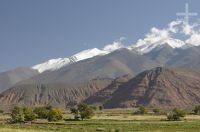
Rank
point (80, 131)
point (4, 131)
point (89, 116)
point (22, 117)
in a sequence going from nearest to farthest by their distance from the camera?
1. point (4, 131)
2. point (80, 131)
3. point (22, 117)
4. point (89, 116)

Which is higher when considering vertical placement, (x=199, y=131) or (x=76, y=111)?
(x=76, y=111)

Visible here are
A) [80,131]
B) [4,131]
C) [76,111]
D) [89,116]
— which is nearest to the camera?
[4,131]

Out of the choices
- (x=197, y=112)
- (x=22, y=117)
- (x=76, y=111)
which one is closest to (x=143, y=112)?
(x=197, y=112)

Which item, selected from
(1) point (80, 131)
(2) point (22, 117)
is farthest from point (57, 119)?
(1) point (80, 131)

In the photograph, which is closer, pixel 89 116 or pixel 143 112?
pixel 89 116

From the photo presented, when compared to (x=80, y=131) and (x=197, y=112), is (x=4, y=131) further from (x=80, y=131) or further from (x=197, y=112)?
(x=197, y=112)

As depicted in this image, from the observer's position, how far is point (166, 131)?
72188 mm

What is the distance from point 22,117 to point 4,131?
226 feet

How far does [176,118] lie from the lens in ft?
406

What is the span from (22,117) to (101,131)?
53826 millimetres

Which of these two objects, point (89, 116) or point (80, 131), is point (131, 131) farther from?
point (89, 116)

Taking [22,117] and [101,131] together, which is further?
[22,117]

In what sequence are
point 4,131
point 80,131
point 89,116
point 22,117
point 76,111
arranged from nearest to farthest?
1. point 4,131
2. point 80,131
3. point 22,117
4. point 89,116
5. point 76,111

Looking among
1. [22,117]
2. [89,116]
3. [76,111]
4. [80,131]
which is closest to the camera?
[80,131]
